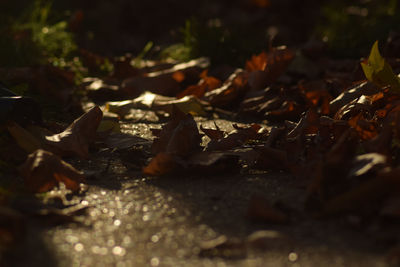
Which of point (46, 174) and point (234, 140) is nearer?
point (46, 174)

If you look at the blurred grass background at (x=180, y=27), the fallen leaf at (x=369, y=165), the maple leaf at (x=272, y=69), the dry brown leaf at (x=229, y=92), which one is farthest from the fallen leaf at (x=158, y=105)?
the fallen leaf at (x=369, y=165)

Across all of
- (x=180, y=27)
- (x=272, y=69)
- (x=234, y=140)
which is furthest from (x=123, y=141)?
(x=180, y=27)

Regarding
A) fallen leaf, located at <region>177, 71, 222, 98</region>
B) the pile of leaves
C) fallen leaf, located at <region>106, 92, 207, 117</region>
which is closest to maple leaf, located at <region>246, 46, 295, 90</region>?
the pile of leaves

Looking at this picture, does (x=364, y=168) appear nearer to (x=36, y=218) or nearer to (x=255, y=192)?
(x=255, y=192)

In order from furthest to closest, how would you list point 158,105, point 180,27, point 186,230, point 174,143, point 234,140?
point 180,27, point 158,105, point 234,140, point 174,143, point 186,230

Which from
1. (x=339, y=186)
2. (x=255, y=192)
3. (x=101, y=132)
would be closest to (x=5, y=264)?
(x=255, y=192)

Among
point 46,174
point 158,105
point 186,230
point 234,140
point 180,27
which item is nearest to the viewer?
point 186,230

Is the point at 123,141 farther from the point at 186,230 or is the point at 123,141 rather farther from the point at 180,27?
the point at 180,27

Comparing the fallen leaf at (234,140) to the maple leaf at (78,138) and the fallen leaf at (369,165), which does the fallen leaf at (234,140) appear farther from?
the fallen leaf at (369,165)
